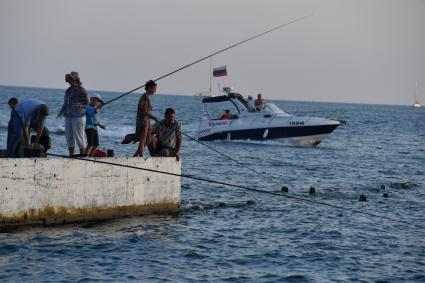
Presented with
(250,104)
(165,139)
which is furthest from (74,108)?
(250,104)

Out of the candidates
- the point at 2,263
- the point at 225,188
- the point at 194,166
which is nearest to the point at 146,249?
the point at 2,263

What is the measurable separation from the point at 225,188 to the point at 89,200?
8772mm

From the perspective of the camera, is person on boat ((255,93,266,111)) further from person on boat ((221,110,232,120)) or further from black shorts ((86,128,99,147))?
black shorts ((86,128,99,147))

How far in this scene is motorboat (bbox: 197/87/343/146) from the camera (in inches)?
1624

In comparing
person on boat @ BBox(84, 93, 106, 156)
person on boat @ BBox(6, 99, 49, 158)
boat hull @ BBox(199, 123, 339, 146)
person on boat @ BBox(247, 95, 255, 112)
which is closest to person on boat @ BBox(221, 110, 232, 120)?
boat hull @ BBox(199, 123, 339, 146)

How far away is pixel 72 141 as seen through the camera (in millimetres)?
15141

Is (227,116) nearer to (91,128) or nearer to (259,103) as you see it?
(259,103)

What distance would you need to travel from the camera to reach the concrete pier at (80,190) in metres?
13.1

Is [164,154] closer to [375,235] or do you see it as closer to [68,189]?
[68,189]

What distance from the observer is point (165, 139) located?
16406mm

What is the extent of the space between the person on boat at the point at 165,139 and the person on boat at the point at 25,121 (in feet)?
9.29

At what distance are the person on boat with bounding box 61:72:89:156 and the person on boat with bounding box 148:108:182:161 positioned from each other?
1.77 meters

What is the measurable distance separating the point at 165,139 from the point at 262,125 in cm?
2520

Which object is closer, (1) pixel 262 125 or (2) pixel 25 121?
(2) pixel 25 121
